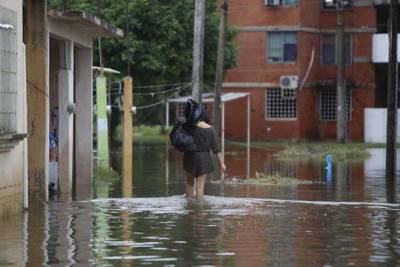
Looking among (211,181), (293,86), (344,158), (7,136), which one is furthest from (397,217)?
(293,86)

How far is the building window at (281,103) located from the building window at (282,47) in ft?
5.94

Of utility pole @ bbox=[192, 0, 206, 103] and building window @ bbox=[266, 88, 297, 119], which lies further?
building window @ bbox=[266, 88, 297, 119]

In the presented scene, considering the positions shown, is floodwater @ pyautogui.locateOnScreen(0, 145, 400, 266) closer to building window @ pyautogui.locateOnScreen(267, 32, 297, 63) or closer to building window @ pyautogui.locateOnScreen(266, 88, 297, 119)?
building window @ pyautogui.locateOnScreen(266, 88, 297, 119)

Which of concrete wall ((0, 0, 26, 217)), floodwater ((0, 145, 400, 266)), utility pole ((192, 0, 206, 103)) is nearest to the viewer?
floodwater ((0, 145, 400, 266))

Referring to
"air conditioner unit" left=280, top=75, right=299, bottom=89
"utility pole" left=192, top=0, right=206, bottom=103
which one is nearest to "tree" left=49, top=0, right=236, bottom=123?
"air conditioner unit" left=280, top=75, right=299, bottom=89

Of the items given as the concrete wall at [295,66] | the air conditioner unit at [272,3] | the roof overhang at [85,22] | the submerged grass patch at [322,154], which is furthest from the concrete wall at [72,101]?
the air conditioner unit at [272,3]

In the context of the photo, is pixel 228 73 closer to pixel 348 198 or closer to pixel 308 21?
pixel 308 21

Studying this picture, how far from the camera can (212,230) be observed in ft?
42.9

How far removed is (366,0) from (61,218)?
4453cm

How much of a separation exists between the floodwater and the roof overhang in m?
3.49

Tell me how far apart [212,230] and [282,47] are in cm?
4377

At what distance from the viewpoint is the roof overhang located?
18016 mm

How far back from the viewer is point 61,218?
14.4 m

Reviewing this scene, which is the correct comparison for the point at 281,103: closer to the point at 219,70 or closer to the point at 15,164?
the point at 219,70
